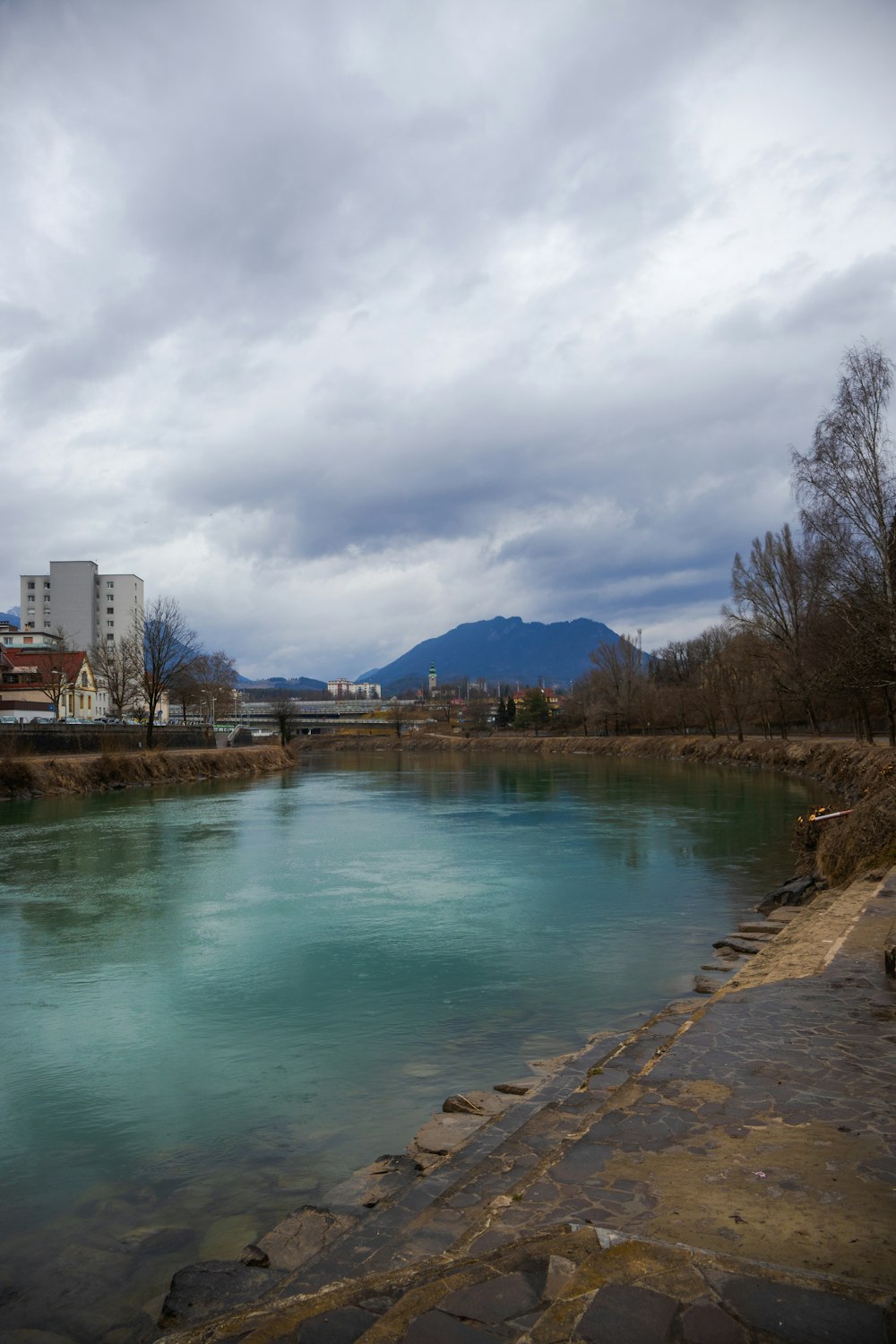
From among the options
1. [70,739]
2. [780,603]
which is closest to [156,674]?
[70,739]

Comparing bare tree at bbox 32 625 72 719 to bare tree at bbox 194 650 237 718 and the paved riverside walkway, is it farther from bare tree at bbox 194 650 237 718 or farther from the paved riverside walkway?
the paved riverside walkway

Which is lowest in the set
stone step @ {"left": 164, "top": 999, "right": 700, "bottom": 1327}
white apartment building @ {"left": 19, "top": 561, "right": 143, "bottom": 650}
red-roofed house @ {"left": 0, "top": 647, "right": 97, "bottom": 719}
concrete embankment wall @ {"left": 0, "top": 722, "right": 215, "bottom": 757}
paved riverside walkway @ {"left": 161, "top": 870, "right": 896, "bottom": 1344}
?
stone step @ {"left": 164, "top": 999, "right": 700, "bottom": 1327}

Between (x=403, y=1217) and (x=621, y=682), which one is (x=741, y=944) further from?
(x=621, y=682)

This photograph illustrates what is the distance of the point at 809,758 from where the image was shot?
141 feet

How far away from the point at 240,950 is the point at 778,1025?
8.39m

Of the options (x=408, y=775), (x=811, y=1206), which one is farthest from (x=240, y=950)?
(x=408, y=775)

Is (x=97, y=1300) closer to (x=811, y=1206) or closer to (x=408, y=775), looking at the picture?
(x=811, y=1206)

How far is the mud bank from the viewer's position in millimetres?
36781

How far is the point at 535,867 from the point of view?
1906cm

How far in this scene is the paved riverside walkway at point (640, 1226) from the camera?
308 cm

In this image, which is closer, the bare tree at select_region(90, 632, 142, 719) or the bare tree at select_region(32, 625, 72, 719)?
the bare tree at select_region(32, 625, 72, 719)

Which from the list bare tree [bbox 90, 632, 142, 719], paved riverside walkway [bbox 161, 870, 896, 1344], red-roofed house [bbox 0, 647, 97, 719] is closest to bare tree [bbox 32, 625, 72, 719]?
red-roofed house [bbox 0, 647, 97, 719]

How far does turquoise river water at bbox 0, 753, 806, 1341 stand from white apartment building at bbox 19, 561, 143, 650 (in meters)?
92.8

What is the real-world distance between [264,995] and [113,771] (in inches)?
1374
